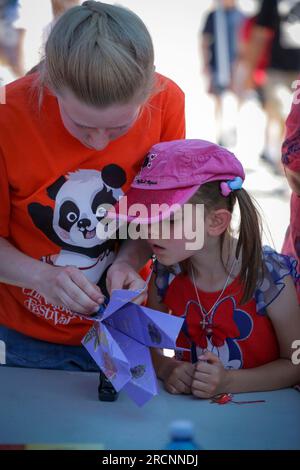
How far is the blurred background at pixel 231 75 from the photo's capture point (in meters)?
3.65

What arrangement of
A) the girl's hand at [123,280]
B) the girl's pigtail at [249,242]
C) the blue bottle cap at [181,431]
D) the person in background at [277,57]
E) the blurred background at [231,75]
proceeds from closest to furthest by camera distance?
the blue bottle cap at [181,431] < the girl's hand at [123,280] < the girl's pigtail at [249,242] < the person in background at [277,57] < the blurred background at [231,75]

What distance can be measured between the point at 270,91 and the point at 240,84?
0.60ft

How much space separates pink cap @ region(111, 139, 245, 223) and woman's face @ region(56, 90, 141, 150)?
9cm

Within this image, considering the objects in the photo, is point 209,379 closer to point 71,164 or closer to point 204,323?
point 204,323

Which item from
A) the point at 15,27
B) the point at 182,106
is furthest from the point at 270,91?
the point at 182,106

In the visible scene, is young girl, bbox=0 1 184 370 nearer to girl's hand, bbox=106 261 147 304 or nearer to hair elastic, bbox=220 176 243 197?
girl's hand, bbox=106 261 147 304

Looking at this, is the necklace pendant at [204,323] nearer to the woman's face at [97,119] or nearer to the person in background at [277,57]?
the woman's face at [97,119]

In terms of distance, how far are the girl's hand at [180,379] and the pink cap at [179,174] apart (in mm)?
282

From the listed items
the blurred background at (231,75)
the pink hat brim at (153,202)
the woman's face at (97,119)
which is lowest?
the blurred background at (231,75)

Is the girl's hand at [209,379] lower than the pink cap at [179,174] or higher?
lower

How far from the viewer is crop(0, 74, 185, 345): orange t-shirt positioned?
1257 mm

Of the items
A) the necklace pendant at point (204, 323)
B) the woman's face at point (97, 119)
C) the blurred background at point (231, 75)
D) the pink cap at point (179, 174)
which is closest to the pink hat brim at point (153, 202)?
the pink cap at point (179, 174)
